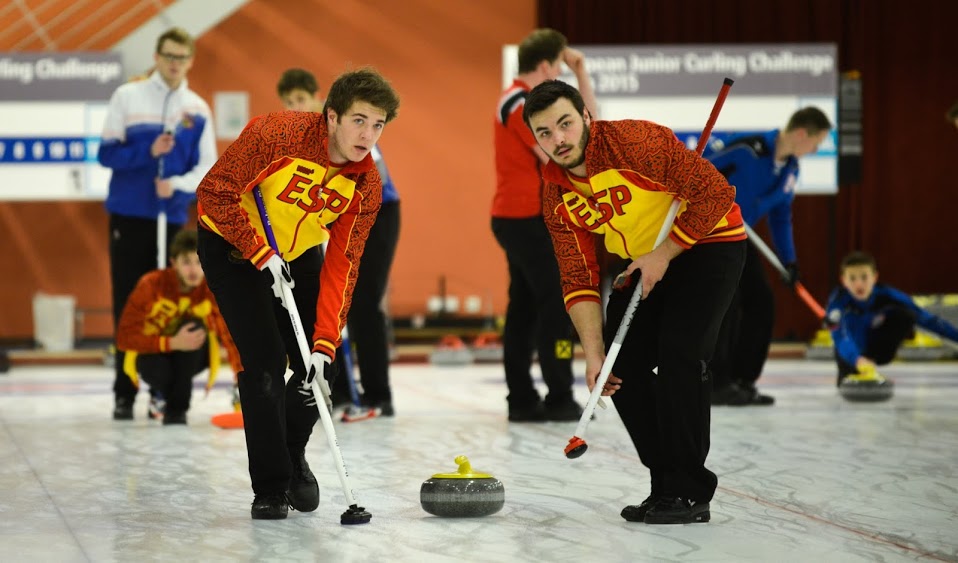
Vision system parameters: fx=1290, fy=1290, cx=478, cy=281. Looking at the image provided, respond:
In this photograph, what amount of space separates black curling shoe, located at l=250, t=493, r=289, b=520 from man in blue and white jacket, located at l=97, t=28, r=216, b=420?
7.33 feet

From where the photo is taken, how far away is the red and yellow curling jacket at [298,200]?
2906mm

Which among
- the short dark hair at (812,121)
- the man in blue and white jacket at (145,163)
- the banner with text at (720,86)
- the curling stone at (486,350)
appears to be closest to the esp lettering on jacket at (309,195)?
the man in blue and white jacket at (145,163)

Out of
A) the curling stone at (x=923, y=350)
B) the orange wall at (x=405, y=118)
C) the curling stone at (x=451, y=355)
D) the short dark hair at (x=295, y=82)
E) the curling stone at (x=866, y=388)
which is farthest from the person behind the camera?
the orange wall at (x=405, y=118)

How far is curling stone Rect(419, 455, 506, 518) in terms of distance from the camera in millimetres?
2916

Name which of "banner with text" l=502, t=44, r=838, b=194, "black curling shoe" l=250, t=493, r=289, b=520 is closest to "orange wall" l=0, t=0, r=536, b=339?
"banner with text" l=502, t=44, r=838, b=194

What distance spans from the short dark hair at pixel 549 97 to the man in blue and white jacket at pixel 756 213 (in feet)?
7.99

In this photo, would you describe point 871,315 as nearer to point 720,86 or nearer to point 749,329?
point 749,329

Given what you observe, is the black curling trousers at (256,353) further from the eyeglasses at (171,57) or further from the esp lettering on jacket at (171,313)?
the eyeglasses at (171,57)

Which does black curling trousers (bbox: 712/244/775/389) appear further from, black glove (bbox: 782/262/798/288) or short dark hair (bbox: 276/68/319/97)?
short dark hair (bbox: 276/68/319/97)

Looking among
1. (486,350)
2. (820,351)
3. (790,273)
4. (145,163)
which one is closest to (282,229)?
(145,163)

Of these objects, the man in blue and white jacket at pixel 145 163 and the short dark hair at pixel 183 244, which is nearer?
the short dark hair at pixel 183 244

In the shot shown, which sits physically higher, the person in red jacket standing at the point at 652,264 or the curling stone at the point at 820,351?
the person in red jacket standing at the point at 652,264

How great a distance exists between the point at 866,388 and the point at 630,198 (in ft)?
10.2

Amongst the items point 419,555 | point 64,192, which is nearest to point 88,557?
point 419,555
